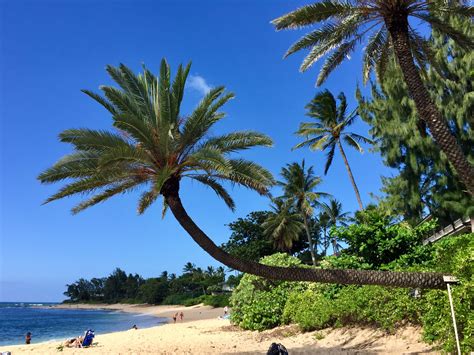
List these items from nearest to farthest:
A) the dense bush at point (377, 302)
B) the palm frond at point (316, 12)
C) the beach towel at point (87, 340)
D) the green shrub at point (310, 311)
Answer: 1. the dense bush at point (377, 302)
2. the palm frond at point (316, 12)
3. the green shrub at point (310, 311)
4. the beach towel at point (87, 340)

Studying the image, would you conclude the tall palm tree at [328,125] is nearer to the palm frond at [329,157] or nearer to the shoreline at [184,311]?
the palm frond at [329,157]

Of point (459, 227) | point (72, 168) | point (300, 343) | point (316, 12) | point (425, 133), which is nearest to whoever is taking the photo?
point (72, 168)

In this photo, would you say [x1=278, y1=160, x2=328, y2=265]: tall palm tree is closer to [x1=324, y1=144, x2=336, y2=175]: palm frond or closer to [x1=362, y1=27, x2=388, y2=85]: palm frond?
[x1=324, y1=144, x2=336, y2=175]: palm frond

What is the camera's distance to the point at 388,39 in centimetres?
1176

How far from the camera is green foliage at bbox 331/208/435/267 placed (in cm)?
1408

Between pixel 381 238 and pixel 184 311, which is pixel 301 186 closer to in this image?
pixel 381 238

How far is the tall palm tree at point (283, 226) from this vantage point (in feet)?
154

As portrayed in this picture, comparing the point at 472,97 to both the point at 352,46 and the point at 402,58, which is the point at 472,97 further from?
the point at 402,58

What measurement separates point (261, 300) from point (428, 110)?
12781 mm

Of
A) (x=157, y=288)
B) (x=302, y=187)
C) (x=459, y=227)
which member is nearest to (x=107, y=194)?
(x=459, y=227)

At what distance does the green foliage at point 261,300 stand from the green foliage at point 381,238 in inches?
214

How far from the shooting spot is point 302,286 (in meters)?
19.3

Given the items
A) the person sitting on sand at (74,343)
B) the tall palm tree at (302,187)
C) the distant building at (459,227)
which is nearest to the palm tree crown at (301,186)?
the tall palm tree at (302,187)

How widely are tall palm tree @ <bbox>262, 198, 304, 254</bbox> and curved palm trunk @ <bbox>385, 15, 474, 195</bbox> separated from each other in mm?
36458
